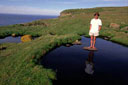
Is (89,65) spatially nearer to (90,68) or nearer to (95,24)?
(90,68)

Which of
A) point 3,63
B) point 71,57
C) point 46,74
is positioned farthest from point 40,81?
point 3,63

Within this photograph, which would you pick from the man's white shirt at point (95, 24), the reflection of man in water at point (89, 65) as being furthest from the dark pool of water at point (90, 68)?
the man's white shirt at point (95, 24)

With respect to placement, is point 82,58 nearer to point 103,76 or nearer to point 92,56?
point 92,56

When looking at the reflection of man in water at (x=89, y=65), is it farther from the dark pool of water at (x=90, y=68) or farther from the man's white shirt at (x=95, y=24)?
the man's white shirt at (x=95, y=24)

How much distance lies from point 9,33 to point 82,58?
24117 mm

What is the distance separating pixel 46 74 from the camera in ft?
24.3

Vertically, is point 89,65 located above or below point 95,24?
below

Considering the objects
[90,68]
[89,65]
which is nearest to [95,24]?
[89,65]

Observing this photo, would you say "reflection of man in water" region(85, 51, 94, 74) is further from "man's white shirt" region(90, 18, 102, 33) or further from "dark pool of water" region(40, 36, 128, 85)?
"man's white shirt" region(90, 18, 102, 33)

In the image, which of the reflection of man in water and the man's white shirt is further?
the man's white shirt

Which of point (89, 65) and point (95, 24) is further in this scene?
point (95, 24)

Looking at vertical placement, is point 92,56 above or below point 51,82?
above

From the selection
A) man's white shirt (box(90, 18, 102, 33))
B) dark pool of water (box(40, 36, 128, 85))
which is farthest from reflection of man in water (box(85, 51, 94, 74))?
man's white shirt (box(90, 18, 102, 33))

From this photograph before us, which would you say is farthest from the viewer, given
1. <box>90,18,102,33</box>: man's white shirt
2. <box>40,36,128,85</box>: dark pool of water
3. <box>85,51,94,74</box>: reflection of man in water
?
<box>90,18,102,33</box>: man's white shirt
